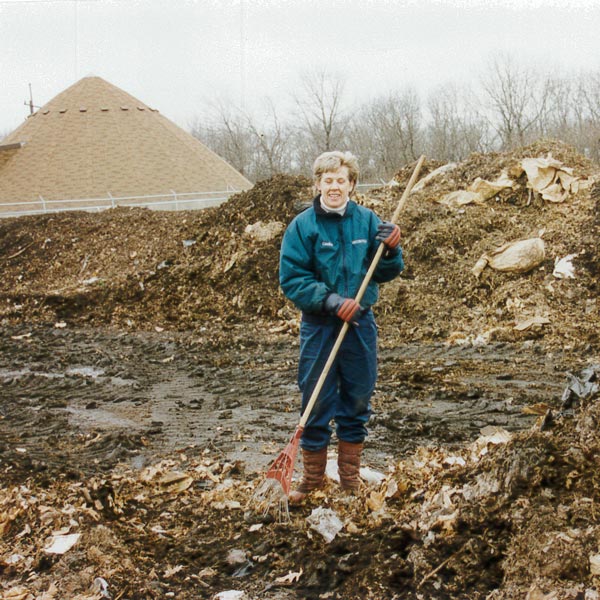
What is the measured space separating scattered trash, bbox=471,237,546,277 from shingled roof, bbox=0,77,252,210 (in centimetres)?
2138

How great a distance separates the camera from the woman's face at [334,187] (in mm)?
3537

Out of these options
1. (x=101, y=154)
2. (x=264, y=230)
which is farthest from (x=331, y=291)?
(x=101, y=154)

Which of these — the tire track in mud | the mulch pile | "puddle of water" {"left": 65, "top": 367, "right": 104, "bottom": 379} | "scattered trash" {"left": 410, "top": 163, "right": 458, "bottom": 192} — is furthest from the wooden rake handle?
"scattered trash" {"left": 410, "top": 163, "right": 458, "bottom": 192}

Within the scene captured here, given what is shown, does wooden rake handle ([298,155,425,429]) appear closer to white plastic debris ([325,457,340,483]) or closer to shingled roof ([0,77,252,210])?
white plastic debris ([325,457,340,483])

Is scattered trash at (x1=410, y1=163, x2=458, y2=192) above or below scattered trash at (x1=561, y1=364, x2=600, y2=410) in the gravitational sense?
above

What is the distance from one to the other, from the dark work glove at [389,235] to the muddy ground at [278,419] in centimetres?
119

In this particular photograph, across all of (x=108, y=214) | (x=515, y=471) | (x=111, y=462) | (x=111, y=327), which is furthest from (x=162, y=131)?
(x=515, y=471)

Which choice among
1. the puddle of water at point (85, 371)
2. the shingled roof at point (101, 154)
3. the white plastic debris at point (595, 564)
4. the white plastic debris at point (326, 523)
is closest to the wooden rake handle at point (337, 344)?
the white plastic debris at point (326, 523)

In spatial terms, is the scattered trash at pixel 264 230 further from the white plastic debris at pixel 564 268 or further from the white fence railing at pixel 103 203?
the white fence railing at pixel 103 203

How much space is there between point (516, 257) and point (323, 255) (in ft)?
22.0

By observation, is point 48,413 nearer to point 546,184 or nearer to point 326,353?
point 326,353

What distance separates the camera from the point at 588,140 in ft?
139

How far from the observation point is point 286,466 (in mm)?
3658

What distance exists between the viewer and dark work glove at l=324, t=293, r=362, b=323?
3414 mm
